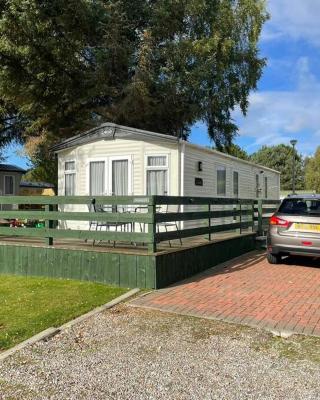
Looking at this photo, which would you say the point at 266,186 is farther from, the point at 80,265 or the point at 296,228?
the point at 80,265

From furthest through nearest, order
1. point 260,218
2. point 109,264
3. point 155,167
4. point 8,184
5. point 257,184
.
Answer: point 8,184 < point 257,184 < point 260,218 < point 155,167 < point 109,264

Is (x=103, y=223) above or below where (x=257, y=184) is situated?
below

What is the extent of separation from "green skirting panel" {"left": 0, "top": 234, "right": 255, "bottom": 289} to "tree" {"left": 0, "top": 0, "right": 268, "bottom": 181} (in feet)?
32.1

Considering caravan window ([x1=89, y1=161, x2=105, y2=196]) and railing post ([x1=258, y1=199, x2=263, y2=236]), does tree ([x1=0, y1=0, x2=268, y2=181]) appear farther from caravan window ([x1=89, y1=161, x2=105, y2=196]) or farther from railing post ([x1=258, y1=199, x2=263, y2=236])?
railing post ([x1=258, y1=199, x2=263, y2=236])

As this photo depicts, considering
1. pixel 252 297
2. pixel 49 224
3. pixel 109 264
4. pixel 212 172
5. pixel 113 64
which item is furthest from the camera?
pixel 113 64

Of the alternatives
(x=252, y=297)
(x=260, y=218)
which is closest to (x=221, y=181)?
(x=260, y=218)

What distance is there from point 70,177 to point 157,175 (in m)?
2.83

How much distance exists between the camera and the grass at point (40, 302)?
5.32m

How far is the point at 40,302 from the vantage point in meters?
6.41

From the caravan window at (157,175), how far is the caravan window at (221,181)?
2.71 meters

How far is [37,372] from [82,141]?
9705mm

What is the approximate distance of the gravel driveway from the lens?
3727 millimetres

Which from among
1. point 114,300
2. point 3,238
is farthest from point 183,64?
point 114,300

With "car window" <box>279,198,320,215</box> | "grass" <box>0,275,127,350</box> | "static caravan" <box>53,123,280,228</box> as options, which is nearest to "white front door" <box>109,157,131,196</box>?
"static caravan" <box>53,123,280,228</box>
